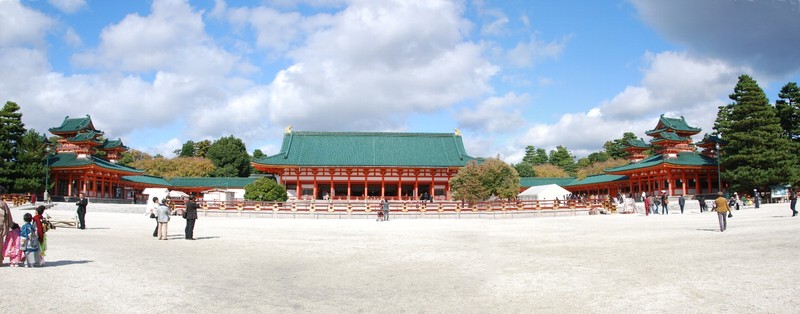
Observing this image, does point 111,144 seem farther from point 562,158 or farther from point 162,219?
point 562,158

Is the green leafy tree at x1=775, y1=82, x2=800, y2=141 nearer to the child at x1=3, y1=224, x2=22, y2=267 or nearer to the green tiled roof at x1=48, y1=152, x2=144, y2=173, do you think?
the child at x1=3, y1=224, x2=22, y2=267

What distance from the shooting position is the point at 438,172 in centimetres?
5006

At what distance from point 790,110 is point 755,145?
6918mm

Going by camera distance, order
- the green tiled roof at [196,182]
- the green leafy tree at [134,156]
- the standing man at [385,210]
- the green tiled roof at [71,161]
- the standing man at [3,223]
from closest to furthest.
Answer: the standing man at [3,223] → the standing man at [385,210] → the green tiled roof at [71,161] → the green tiled roof at [196,182] → the green leafy tree at [134,156]

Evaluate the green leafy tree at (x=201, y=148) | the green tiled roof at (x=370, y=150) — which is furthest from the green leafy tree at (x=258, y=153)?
the green tiled roof at (x=370, y=150)

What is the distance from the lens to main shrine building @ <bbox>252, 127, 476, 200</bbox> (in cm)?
4828

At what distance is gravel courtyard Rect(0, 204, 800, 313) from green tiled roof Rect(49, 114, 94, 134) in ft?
130

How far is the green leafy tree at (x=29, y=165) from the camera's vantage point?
1492 inches

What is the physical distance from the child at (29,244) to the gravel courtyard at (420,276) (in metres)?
0.33

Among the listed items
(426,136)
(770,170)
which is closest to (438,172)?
(426,136)

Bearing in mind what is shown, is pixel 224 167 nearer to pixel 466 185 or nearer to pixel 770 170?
pixel 466 185

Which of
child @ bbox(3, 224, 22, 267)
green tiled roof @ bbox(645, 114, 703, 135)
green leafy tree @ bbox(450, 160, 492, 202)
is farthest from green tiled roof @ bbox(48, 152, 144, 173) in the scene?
green tiled roof @ bbox(645, 114, 703, 135)

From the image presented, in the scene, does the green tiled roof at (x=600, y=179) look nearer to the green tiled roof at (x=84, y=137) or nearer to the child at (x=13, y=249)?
the green tiled roof at (x=84, y=137)

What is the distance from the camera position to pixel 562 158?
96125 mm
